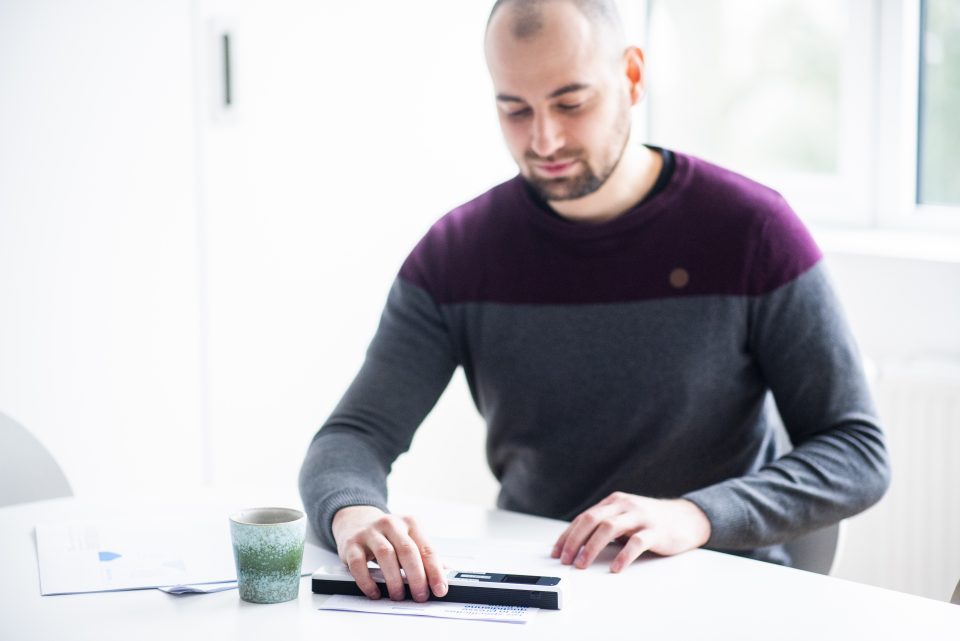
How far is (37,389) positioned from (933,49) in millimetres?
1867

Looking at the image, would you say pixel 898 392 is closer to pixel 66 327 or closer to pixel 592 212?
pixel 592 212

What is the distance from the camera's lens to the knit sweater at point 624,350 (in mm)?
1526

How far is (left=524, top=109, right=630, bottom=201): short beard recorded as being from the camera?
5.34 feet

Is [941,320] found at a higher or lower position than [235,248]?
lower

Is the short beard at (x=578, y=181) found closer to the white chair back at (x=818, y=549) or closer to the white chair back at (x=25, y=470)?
the white chair back at (x=818, y=549)

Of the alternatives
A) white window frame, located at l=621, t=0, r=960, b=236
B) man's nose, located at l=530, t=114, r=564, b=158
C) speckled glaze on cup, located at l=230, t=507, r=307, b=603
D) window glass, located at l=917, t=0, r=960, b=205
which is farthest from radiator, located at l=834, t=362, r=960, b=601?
speckled glaze on cup, located at l=230, t=507, r=307, b=603

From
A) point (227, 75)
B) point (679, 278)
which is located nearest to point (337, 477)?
point (679, 278)

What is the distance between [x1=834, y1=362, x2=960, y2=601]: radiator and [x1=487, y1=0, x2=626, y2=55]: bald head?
1.00m

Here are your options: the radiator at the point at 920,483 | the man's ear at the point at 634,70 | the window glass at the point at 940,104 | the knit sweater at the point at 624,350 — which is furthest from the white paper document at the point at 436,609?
the window glass at the point at 940,104

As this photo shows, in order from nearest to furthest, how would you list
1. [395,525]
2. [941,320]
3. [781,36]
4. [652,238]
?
[395,525] < [652,238] < [941,320] < [781,36]

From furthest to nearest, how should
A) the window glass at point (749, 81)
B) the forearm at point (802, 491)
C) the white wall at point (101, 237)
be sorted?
1. the window glass at point (749, 81)
2. the white wall at point (101, 237)
3. the forearm at point (802, 491)

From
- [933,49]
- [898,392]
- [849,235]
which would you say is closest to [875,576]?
[898,392]

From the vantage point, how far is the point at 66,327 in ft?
7.01

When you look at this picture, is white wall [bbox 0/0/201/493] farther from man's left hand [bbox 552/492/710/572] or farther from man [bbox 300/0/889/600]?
man's left hand [bbox 552/492/710/572]
